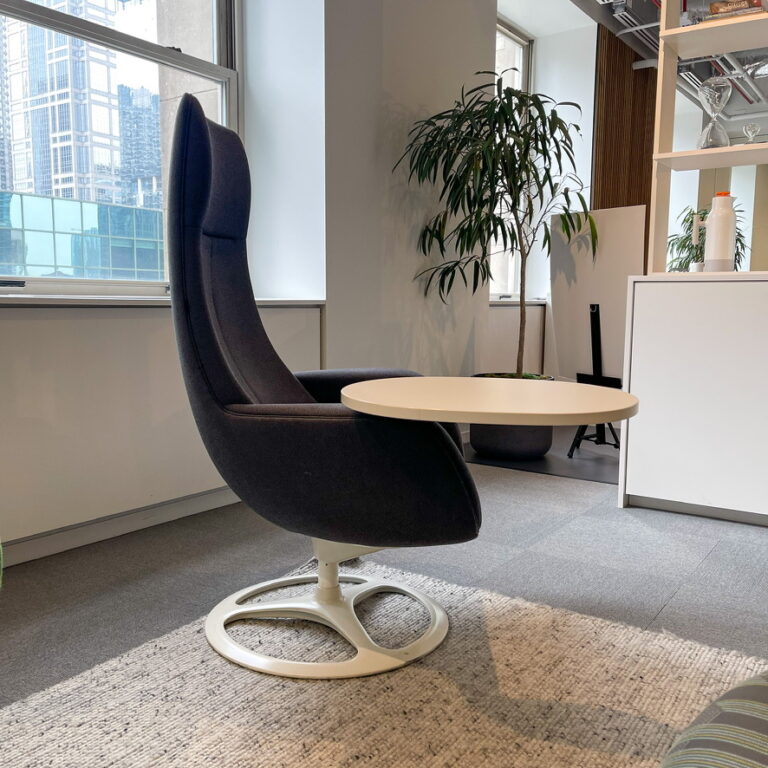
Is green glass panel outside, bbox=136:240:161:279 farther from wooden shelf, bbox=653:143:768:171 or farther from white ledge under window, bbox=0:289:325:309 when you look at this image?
wooden shelf, bbox=653:143:768:171

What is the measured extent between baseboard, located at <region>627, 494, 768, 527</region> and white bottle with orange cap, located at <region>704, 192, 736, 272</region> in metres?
0.87

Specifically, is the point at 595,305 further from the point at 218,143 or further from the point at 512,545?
the point at 218,143

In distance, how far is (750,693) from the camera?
25.5 inches

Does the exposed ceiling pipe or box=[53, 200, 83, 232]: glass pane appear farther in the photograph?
the exposed ceiling pipe

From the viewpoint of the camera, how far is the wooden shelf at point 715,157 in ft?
8.41

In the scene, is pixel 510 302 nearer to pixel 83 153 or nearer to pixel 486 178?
pixel 486 178

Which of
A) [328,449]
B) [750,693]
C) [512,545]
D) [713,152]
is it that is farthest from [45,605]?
[713,152]

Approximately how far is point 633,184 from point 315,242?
3086mm

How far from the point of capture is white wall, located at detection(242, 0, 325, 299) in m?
2.93

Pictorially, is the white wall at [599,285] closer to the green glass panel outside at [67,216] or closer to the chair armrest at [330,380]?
the chair armrest at [330,380]

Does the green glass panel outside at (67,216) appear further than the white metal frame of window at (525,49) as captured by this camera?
No

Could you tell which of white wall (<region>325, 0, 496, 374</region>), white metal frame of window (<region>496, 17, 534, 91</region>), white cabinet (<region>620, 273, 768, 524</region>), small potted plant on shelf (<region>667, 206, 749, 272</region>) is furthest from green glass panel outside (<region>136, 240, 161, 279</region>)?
white metal frame of window (<region>496, 17, 534, 91</region>)

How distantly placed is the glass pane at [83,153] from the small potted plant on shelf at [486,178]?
1139 mm

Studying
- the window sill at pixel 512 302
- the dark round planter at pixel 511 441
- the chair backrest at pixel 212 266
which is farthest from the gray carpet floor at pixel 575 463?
the chair backrest at pixel 212 266
